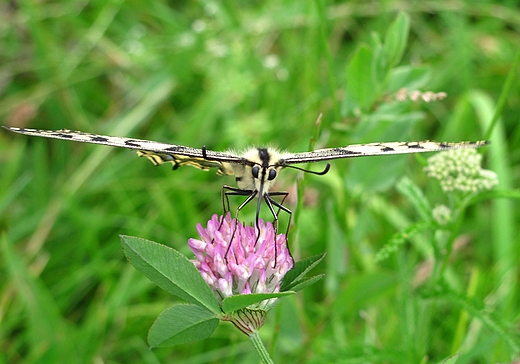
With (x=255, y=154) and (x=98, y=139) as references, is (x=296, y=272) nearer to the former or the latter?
(x=255, y=154)

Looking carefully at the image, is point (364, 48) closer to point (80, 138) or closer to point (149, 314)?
point (80, 138)

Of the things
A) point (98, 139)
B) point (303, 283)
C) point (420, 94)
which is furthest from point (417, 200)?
point (98, 139)

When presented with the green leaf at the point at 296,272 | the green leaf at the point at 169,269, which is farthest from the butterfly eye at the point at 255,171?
the green leaf at the point at 169,269

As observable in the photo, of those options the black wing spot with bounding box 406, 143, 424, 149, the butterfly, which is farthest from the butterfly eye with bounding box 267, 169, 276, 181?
the black wing spot with bounding box 406, 143, 424, 149

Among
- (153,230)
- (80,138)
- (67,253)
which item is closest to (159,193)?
(153,230)

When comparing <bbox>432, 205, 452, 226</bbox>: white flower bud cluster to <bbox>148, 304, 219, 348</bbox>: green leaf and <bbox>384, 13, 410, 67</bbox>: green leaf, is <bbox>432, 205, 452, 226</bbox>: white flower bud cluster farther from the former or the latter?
<bbox>148, 304, 219, 348</bbox>: green leaf

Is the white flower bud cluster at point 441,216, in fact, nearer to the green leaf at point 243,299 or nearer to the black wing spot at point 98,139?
the green leaf at point 243,299
